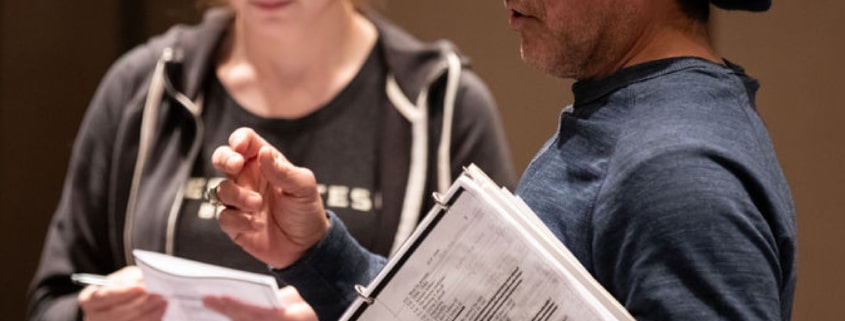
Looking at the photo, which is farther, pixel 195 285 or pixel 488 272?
pixel 195 285

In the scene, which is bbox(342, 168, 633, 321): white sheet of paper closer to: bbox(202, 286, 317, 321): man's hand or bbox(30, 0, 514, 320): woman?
bbox(202, 286, 317, 321): man's hand

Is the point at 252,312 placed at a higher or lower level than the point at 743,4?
lower

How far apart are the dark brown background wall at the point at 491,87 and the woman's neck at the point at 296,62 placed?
9.4 inches

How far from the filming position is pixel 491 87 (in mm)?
1996

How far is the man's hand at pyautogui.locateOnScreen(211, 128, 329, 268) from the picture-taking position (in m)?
1.17

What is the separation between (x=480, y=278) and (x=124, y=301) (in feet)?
2.22

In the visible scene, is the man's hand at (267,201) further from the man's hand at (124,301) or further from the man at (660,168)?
the man's hand at (124,301)

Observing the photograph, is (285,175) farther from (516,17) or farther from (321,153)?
(321,153)

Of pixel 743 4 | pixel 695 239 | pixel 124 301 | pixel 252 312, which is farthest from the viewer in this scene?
pixel 124 301

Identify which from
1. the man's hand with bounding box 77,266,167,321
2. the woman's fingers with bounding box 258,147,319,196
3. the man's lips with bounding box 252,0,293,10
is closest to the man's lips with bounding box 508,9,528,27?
the woman's fingers with bounding box 258,147,319,196

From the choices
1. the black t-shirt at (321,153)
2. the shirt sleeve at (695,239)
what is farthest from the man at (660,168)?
the black t-shirt at (321,153)

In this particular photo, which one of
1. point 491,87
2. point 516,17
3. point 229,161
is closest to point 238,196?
point 229,161

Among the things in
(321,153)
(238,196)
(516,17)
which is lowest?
(321,153)

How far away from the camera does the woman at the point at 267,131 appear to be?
1.67 meters
